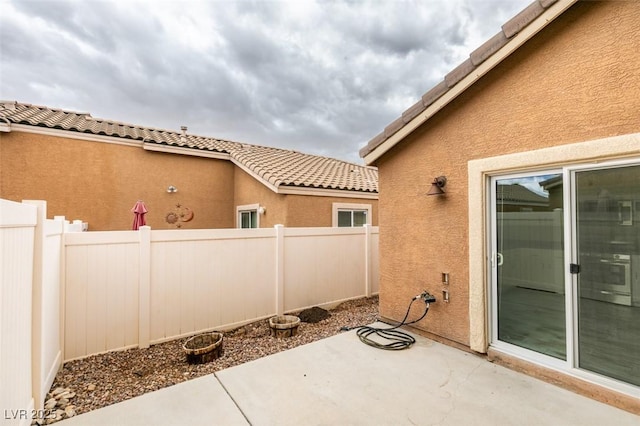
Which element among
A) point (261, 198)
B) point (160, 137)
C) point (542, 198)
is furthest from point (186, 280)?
point (160, 137)

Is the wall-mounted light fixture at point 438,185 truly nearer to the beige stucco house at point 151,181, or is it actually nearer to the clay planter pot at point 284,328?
the clay planter pot at point 284,328

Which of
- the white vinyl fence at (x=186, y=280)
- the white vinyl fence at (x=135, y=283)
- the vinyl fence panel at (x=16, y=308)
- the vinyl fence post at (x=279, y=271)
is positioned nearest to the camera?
the vinyl fence panel at (x=16, y=308)

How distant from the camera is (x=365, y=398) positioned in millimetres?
3684

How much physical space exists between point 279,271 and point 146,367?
3418 millimetres

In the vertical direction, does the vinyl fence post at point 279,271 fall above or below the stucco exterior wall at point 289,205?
below

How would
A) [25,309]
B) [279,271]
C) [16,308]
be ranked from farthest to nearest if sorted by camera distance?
[279,271] < [25,309] < [16,308]

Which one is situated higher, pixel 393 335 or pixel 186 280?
pixel 186 280

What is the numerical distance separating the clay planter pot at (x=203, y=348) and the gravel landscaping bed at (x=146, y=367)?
0.09 metres

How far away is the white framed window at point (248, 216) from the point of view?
35.3ft

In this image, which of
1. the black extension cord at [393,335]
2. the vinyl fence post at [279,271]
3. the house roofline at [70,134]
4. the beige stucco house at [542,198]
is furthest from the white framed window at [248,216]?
the beige stucco house at [542,198]

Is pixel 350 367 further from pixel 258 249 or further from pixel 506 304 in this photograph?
pixel 258 249

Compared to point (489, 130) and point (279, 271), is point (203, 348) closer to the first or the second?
point (279, 271)

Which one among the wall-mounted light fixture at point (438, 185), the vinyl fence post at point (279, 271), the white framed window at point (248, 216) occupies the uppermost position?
the wall-mounted light fixture at point (438, 185)

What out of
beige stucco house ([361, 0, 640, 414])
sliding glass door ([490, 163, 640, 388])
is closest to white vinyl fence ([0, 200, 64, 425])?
beige stucco house ([361, 0, 640, 414])
